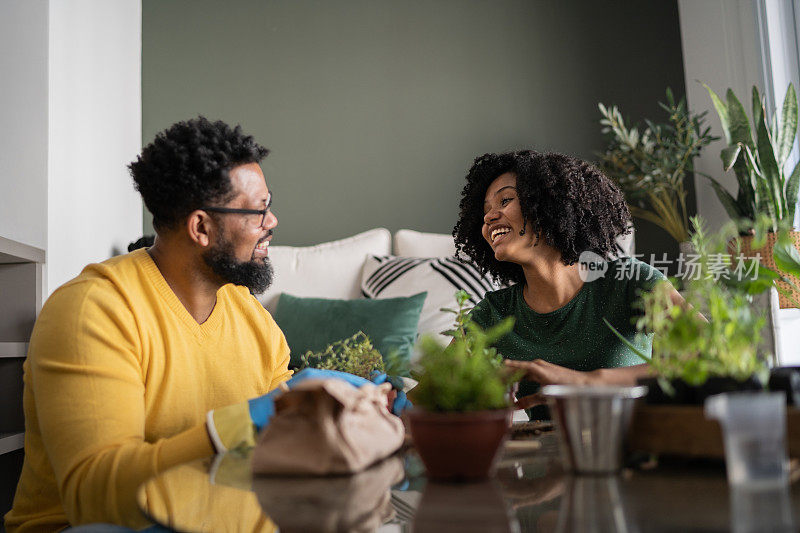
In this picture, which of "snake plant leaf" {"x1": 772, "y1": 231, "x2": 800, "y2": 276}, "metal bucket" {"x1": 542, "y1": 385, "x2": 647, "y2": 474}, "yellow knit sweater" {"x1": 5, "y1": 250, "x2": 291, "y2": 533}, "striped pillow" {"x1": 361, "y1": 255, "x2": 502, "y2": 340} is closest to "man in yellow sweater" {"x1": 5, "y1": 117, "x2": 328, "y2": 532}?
"yellow knit sweater" {"x1": 5, "y1": 250, "x2": 291, "y2": 533}

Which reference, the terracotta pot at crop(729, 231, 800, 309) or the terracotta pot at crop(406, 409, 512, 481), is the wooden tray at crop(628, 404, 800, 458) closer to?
the terracotta pot at crop(406, 409, 512, 481)

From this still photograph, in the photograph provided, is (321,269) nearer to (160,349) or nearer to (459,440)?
(160,349)

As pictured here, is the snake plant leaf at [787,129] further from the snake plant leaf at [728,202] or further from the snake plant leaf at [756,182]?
the snake plant leaf at [728,202]

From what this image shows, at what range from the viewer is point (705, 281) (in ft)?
2.71

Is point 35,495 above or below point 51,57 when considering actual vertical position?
below

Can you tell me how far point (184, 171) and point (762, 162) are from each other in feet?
8.09

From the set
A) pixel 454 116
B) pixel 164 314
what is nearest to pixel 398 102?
pixel 454 116

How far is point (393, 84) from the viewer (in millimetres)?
3695

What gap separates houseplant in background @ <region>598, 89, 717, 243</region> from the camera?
318 centimetres

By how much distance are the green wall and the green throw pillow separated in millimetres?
836

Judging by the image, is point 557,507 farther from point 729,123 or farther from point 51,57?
point 729,123

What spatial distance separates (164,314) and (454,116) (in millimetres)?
2596

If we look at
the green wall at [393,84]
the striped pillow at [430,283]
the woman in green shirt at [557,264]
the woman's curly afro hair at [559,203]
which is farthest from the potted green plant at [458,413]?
the green wall at [393,84]

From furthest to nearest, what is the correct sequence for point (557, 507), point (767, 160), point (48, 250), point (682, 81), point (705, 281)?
point (682, 81) < point (767, 160) < point (48, 250) < point (705, 281) < point (557, 507)
